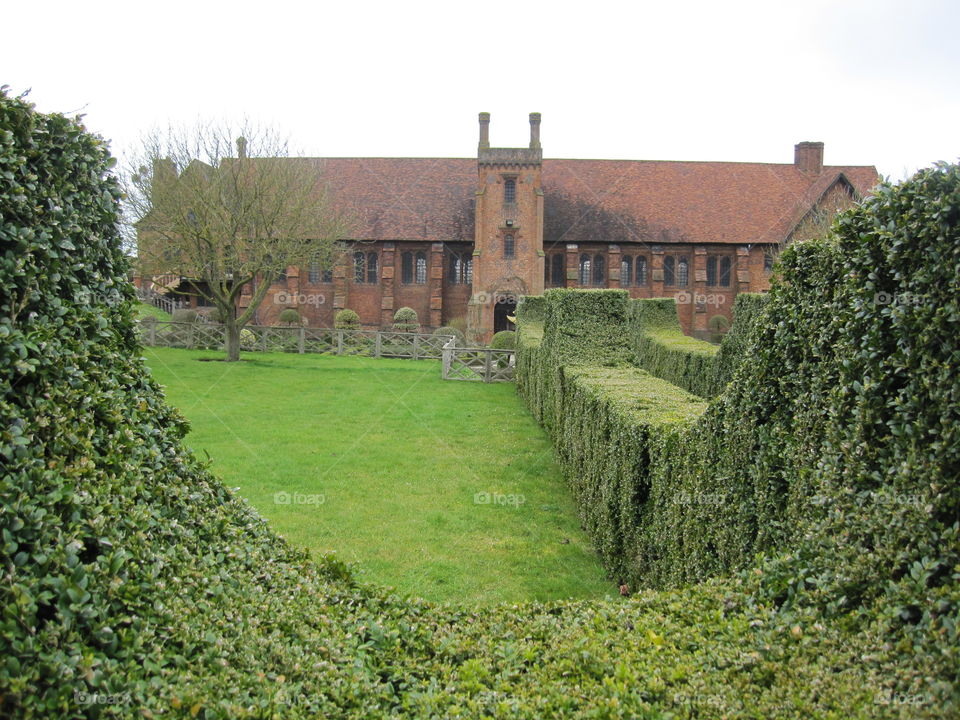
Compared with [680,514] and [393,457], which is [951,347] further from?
[393,457]

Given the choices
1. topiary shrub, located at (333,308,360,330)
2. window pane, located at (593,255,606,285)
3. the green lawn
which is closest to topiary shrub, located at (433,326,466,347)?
topiary shrub, located at (333,308,360,330)

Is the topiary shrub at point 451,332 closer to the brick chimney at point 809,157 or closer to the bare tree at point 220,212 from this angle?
the bare tree at point 220,212

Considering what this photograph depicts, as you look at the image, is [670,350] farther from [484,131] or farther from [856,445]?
[484,131]

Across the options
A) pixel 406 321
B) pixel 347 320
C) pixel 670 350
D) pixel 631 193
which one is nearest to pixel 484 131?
pixel 631 193

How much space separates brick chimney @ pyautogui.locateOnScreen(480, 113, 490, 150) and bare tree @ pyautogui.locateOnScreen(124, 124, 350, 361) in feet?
45.7

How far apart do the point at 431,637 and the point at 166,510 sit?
172 centimetres

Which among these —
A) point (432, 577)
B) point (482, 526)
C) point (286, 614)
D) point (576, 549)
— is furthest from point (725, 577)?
point (482, 526)

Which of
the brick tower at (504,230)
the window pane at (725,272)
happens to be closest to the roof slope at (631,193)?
the window pane at (725,272)

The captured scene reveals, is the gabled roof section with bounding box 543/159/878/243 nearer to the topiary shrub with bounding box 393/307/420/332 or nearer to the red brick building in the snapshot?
the red brick building

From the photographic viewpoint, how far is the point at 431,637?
14.5 ft

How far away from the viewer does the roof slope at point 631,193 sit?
1855 inches

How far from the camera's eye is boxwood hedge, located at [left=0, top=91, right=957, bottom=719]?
10.2 ft

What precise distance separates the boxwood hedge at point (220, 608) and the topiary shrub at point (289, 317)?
41555 mm

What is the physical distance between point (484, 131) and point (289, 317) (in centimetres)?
1625
